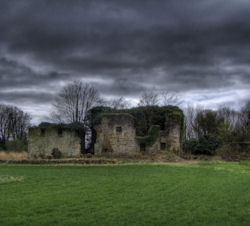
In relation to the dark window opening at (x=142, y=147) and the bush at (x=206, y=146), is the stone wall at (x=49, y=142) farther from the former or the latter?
the bush at (x=206, y=146)

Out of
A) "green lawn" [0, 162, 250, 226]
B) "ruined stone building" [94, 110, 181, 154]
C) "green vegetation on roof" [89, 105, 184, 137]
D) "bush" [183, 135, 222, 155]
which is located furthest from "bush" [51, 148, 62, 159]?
"green lawn" [0, 162, 250, 226]

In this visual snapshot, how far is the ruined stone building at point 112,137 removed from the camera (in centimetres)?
2814

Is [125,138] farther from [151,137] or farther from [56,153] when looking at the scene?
[56,153]

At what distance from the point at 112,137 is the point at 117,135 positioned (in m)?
0.53

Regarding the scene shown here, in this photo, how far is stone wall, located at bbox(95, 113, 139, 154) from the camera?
2798 centimetres

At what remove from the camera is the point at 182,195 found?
8.78 meters

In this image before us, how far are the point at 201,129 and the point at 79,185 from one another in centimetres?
4137

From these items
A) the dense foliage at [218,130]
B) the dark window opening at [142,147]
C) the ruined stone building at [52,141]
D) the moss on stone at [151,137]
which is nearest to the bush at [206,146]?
the dense foliage at [218,130]

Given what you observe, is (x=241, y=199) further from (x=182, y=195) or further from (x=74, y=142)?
(x=74, y=142)

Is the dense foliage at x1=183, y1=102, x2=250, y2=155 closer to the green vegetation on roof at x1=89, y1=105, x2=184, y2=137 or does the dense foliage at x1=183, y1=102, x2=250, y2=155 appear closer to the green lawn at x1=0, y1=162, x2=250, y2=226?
the green vegetation on roof at x1=89, y1=105, x2=184, y2=137

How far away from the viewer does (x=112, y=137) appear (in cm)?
2814

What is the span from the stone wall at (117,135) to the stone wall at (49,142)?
279 centimetres

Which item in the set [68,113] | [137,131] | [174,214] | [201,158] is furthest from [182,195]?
[68,113]

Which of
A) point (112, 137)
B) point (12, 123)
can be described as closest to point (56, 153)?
point (112, 137)
